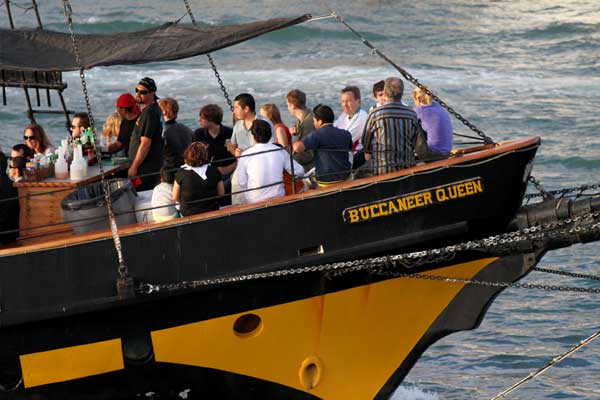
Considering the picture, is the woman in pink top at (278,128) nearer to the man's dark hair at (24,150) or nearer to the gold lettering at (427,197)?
the gold lettering at (427,197)

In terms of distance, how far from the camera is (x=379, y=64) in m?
34.5

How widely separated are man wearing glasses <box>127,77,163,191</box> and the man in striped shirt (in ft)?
5.76

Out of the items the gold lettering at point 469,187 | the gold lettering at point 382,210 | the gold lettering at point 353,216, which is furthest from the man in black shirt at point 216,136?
the gold lettering at point 469,187

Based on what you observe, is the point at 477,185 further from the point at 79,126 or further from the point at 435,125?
the point at 79,126

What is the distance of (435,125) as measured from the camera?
11.0 m

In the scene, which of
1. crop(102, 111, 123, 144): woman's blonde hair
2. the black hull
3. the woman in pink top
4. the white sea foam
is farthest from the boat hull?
the white sea foam

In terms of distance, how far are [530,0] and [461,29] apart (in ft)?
16.0

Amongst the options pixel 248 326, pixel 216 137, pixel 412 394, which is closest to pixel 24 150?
pixel 216 137

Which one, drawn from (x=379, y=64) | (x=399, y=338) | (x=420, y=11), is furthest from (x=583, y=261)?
(x=420, y=11)

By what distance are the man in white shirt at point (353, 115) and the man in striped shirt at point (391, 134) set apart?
0.80 meters

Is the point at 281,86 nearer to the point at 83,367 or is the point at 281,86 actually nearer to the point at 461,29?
the point at 461,29

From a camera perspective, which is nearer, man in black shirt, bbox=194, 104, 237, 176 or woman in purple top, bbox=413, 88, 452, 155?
woman in purple top, bbox=413, 88, 452, 155

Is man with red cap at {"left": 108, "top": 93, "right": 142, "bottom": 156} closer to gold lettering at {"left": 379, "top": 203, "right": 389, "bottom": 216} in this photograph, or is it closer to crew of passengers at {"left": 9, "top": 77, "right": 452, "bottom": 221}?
crew of passengers at {"left": 9, "top": 77, "right": 452, "bottom": 221}

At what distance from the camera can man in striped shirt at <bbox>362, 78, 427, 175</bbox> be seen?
1032 centimetres
